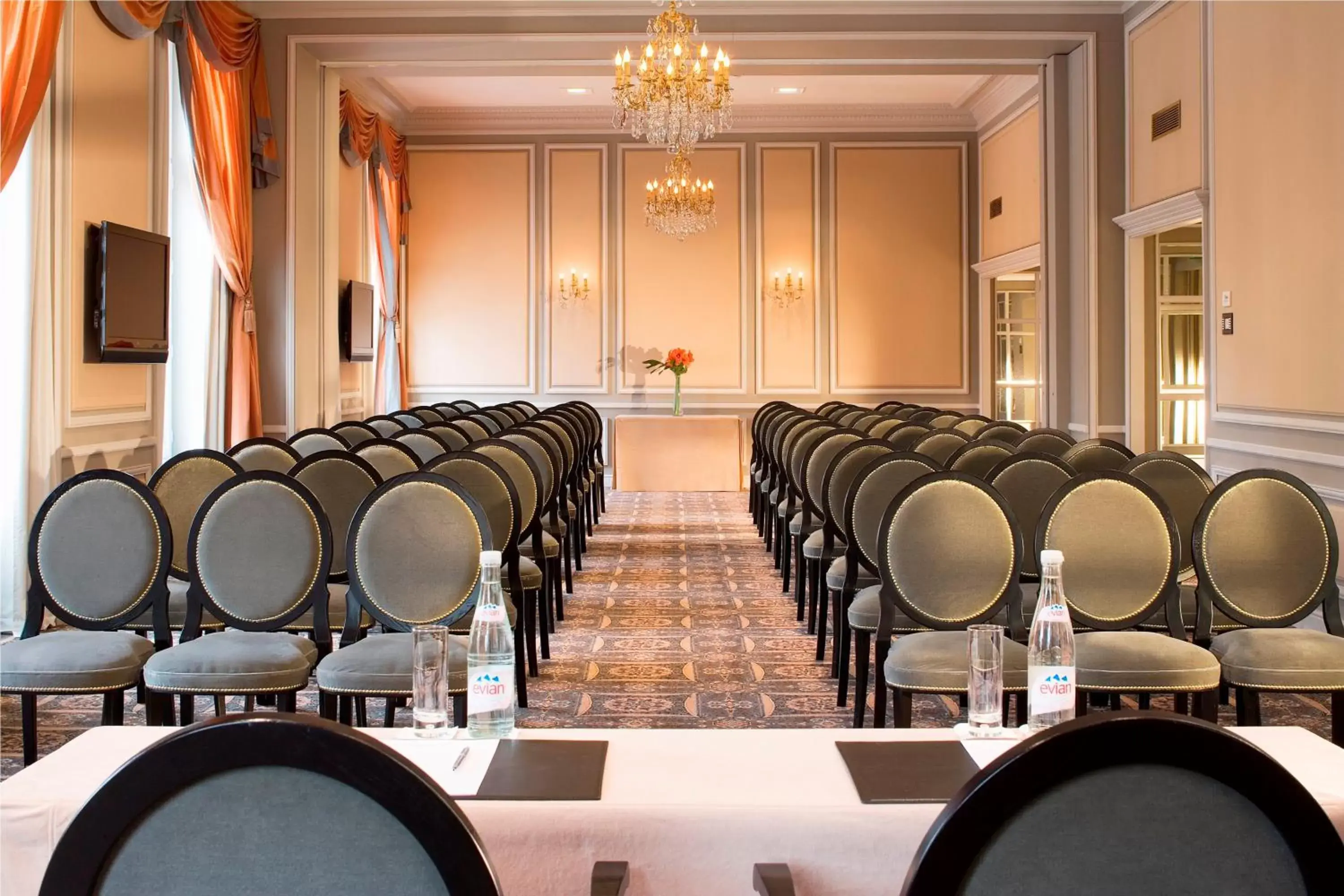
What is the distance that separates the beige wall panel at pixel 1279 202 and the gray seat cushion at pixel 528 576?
3.77 m

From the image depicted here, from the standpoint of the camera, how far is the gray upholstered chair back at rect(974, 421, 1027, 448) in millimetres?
6094

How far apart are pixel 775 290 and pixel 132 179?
7.34 meters

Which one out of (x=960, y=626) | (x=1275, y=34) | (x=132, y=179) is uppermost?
(x=1275, y=34)

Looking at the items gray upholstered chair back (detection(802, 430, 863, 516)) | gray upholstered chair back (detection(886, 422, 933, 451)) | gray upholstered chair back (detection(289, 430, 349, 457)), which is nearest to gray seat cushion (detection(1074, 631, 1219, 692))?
gray upholstered chair back (detection(802, 430, 863, 516))

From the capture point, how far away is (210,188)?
7465 mm

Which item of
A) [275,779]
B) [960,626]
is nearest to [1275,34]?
[960,626]

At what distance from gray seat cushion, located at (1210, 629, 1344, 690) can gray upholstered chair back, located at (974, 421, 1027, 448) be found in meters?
2.62

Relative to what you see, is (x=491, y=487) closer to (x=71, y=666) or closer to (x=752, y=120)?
(x=71, y=666)

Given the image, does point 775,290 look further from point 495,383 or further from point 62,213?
point 62,213

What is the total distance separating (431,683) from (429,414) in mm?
6830

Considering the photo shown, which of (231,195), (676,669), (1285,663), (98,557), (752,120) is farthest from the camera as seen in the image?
(752,120)

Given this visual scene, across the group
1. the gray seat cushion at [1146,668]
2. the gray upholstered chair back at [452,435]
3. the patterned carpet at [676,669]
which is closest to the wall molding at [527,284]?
the patterned carpet at [676,669]

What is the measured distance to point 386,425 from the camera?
24.3 feet

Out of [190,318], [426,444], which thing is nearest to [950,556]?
[426,444]
